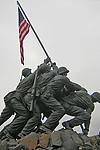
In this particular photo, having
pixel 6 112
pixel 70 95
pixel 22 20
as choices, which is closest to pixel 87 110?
pixel 70 95

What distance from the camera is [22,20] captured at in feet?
63.2

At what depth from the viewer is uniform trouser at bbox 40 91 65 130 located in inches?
591

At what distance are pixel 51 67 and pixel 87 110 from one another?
9.16ft

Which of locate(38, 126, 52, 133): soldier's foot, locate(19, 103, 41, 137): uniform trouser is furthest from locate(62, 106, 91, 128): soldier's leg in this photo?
locate(19, 103, 41, 137): uniform trouser

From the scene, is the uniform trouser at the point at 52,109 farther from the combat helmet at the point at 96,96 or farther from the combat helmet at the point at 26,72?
the combat helmet at the point at 96,96

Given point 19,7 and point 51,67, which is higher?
point 19,7

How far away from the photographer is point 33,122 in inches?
600

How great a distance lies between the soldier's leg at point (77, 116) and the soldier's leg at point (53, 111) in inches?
16.6

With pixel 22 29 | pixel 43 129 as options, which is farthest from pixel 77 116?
pixel 22 29

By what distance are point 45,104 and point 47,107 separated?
0.22m

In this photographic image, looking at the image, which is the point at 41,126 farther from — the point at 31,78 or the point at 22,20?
the point at 22,20

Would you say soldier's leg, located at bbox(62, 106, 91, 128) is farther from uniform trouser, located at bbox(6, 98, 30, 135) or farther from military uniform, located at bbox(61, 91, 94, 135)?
uniform trouser, located at bbox(6, 98, 30, 135)

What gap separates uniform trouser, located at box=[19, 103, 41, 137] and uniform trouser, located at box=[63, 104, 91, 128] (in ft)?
3.54

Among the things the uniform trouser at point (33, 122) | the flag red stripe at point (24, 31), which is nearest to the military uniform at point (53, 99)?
the uniform trouser at point (33, 122)
